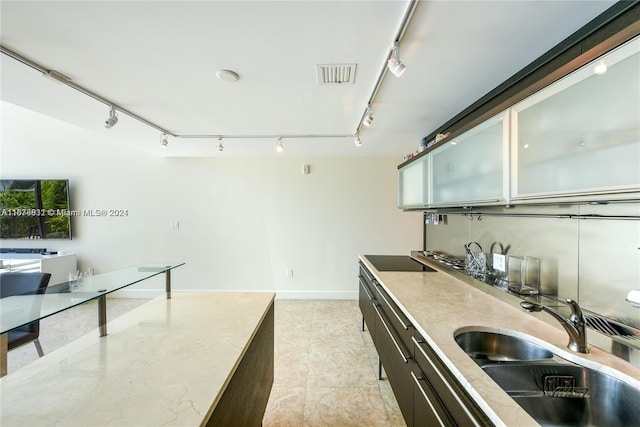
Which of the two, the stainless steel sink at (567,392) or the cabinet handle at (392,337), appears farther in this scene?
the cabinet handle at (392,337)

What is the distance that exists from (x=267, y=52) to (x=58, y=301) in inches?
66.9

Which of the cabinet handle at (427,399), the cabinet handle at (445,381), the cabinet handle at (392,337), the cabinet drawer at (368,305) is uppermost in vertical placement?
the cabinet handle at (445,381)

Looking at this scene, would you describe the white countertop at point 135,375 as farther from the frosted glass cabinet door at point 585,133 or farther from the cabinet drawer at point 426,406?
the frosted glass cabinet door at point 585,133

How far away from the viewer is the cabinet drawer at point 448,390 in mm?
784

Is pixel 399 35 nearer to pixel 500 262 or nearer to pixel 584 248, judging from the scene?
pixel 584 248

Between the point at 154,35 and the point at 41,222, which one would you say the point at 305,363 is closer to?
the point at 154,35

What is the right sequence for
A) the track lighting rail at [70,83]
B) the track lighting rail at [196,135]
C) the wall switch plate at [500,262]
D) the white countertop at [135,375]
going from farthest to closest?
the wall switch plate at [500,262]
the track lighting rail at [70,83]
the track lighting rail at [196,135]
the white countertop at [135,375]

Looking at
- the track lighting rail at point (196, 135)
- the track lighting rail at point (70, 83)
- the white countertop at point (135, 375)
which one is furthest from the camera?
the track lighting rail at point (70, 83)

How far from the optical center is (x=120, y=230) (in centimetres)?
410

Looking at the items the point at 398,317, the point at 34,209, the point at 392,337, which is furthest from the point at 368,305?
the point at 34,209

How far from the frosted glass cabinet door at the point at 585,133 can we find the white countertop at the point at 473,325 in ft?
2.13

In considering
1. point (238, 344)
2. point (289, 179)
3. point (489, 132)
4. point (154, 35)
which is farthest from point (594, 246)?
point (289, 179)

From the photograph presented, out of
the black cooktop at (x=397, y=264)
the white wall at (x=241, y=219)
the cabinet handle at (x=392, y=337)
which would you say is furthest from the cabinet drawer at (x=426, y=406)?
the white wall at (x=241, y=219)

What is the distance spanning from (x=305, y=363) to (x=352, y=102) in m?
2.54
